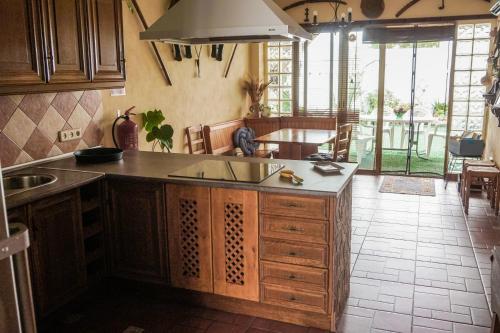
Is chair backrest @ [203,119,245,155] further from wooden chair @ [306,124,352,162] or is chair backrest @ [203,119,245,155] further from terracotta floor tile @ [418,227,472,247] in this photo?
terracotta floor tile @ [418,227,472,247]

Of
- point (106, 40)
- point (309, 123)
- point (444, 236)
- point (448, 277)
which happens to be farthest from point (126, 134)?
point (309, 123)

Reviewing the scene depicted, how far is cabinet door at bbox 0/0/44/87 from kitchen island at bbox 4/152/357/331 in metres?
0.70

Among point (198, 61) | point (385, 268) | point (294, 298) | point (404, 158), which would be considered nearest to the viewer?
point (294, 298)

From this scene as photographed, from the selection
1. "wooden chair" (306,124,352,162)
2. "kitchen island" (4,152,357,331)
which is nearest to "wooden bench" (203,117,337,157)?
"wooden chair" (306,124,352,162)

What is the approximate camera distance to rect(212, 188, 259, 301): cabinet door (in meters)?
2.79

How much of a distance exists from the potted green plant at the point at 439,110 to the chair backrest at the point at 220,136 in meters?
3.07

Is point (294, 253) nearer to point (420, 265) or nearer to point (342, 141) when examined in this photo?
point (420, 265)

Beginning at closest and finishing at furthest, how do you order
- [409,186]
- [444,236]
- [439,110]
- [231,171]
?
1. [231,171]
2. [444,236]
3. [409,186]
4. [439,110]

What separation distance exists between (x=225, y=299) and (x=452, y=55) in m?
5.29

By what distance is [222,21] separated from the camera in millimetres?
2740

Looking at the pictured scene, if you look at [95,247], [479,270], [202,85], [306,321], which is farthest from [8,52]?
[479,270]

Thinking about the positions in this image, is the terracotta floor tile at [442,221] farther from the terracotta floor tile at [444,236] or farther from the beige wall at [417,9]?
the beige wall at [417,9]

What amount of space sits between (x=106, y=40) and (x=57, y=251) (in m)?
1.56

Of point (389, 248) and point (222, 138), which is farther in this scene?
point (222, 138)
